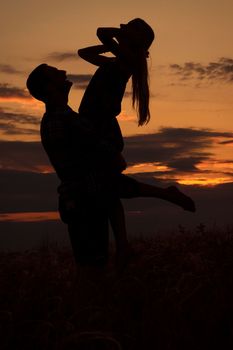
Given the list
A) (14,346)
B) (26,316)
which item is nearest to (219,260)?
(26,316)

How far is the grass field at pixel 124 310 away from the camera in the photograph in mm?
3709

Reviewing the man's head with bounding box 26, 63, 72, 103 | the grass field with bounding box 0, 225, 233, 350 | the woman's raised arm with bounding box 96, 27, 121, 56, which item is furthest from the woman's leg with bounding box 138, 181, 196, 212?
the woman's raised arm with bounding box 96, 27, 121, 56

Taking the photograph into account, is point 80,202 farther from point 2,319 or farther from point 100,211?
point 2,319

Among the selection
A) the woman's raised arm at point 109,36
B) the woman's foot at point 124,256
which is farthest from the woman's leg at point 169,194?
the woman's raised arm at point 109,36

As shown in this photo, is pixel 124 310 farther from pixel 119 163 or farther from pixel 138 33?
pixel 138 33

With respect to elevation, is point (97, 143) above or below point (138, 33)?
below

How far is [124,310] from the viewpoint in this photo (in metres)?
4.71

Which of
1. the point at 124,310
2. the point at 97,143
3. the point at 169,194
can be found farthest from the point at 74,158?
the point at 124,310

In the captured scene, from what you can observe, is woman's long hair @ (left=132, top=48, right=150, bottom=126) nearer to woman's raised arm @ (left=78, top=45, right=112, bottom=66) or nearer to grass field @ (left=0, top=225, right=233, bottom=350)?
woman's raised arm @ (left=78, top=45, right=112, bottom=66)

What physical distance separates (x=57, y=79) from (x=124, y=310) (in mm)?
3112

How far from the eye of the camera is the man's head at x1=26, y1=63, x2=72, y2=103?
258 inches

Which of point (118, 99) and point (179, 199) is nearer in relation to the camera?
point (179, 199)

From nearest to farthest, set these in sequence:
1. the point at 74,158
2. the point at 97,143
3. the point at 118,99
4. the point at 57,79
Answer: the point at 97,143 < the point at 74,158 < the point at 57,79 < the point at 118,99

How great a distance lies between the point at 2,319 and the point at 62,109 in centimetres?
286
